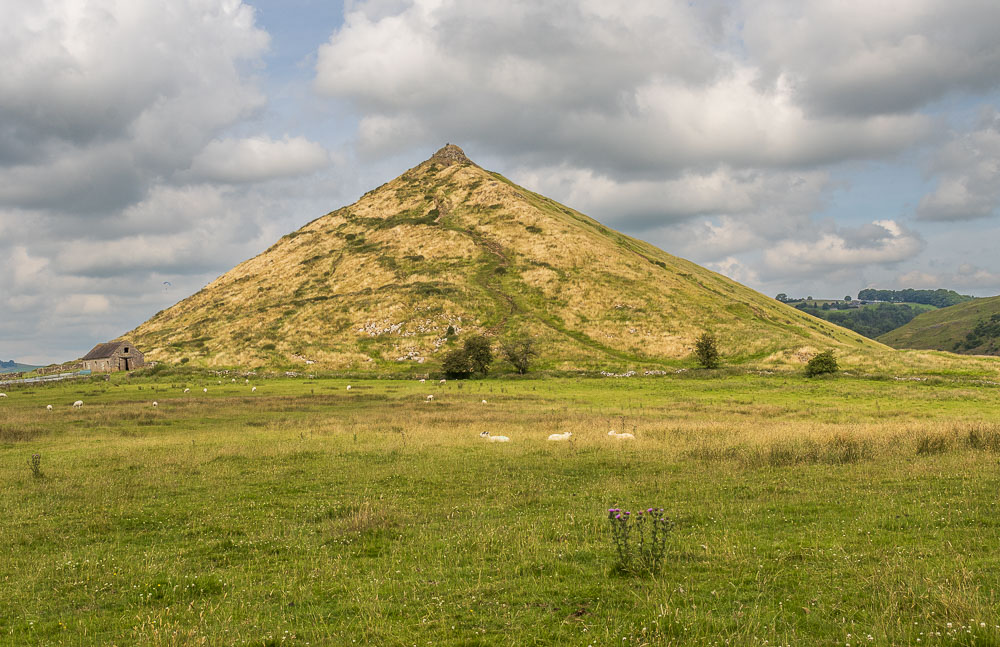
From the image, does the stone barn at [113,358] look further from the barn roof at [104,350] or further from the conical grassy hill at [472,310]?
the conical grassy hill at [472,310]

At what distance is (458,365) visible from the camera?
96.8 metres

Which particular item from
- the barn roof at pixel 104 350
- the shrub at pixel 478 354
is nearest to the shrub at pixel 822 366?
the shrub at pixel 478 354

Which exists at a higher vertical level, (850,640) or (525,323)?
(525,323)

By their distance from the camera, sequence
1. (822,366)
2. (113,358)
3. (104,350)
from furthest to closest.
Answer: (104,350), (113,358), (822,366)

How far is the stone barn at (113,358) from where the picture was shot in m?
130

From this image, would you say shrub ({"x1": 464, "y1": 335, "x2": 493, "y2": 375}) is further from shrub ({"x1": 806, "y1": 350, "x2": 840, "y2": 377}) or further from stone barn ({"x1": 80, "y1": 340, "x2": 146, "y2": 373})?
stone barn ({"x1": 80, "y1": 340, "x2": 146, "y2": 373})

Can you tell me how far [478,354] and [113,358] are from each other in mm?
94179

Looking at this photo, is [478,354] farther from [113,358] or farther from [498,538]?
[113,358]

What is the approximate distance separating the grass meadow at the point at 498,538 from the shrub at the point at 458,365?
200ft

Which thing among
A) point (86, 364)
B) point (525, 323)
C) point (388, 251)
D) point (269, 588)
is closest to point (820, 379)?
point (525, 323)

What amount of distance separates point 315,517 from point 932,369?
3656 inches

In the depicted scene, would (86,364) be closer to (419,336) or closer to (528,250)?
(419,336)

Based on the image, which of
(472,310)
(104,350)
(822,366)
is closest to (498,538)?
(822,366)

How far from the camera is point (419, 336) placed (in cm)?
13900
